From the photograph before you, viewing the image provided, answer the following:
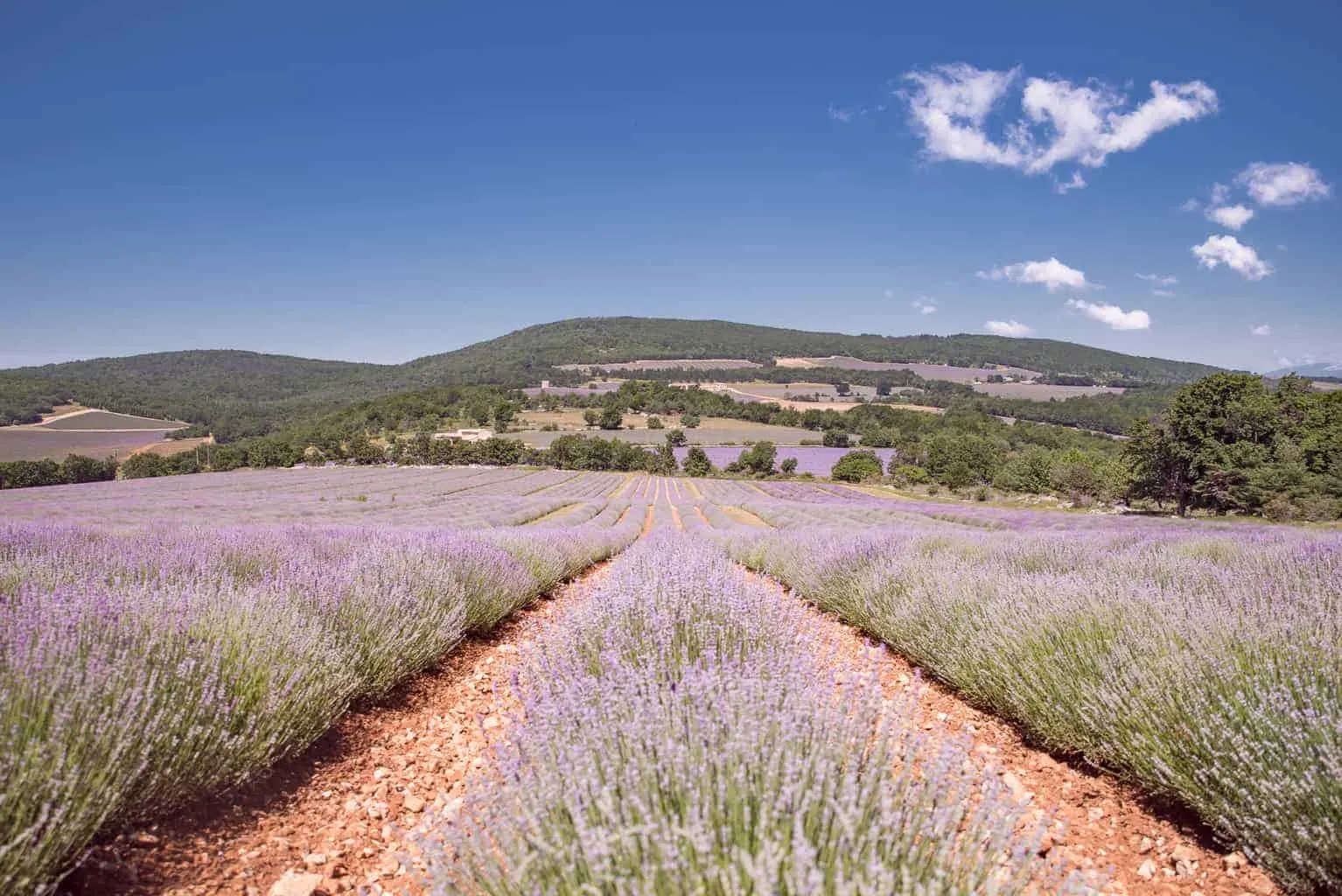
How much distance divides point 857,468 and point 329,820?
5618 centimetres

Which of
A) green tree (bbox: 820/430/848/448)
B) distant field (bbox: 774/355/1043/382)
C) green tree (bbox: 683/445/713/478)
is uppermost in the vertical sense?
distant field (bbox: 774/355/1043/382)

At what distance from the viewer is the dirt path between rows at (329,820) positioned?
6.30ft

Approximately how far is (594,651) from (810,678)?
1123 millimetres

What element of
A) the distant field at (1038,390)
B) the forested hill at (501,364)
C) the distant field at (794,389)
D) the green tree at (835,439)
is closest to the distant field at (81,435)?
the forested hill at (501,364)

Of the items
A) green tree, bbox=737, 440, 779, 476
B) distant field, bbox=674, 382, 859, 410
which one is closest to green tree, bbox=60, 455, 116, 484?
green tree, bbox=737, 440, 779, 476

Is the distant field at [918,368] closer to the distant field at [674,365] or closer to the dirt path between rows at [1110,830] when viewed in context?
the distant field at [674,365]

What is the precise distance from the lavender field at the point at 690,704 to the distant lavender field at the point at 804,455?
55.1 meters

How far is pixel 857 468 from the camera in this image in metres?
55.4

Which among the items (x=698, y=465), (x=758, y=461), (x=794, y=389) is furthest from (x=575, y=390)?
(x=758, y=461)

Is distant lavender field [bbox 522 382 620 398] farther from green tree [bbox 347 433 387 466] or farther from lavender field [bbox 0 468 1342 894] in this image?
lavender field [bbox 0 468 1342 894]

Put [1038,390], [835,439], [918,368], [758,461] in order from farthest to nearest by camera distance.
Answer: [918,368], [1038,390], [835,439], [758,461]

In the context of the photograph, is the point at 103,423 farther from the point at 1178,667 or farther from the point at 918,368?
the point at 918,368

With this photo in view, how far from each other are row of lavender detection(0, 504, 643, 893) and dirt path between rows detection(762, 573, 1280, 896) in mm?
2410

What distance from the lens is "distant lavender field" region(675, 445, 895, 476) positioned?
6050 centimetres
